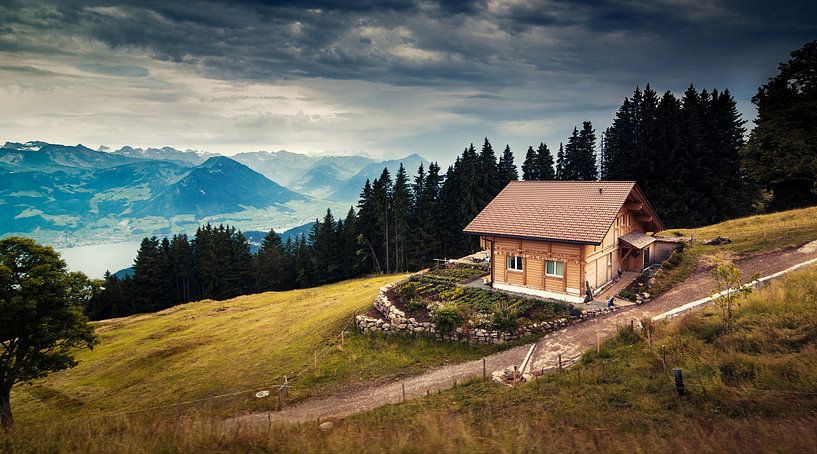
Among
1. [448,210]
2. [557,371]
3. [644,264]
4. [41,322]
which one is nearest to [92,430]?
[41,322]

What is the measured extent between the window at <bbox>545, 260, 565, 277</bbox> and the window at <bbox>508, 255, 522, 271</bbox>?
2.01 metres

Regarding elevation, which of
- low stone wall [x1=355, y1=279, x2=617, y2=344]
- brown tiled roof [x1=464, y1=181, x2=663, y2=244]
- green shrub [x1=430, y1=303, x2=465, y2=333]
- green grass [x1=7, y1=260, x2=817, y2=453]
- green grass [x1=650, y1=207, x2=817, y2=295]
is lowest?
low stone wall [x1=355, y1=279, x2=617, y2=344]

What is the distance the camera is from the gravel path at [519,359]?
17.5 m

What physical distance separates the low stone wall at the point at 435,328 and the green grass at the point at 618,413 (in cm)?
655

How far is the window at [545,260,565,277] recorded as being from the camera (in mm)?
26438

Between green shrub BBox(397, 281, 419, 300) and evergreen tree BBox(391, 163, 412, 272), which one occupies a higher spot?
evergreen tree BBox(391, 163, 412, 272)

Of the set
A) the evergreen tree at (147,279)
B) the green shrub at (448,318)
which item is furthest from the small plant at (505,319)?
the evergreen tree at (147,279)

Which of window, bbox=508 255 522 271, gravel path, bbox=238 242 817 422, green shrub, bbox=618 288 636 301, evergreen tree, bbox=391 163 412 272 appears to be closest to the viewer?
gravel path, bbox=238 242 817 422

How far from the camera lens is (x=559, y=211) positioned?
92.6 ft

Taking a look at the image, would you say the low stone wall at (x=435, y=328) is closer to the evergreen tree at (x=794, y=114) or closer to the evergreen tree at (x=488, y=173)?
the evergreen tree at (x=794, y=114)

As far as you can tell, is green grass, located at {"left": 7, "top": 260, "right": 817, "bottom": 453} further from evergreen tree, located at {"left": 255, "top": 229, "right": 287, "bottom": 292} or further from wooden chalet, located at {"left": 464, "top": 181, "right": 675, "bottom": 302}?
evergreen tree, located at {"left": 255, "top": 229, "right": 287, "bottom": 292}

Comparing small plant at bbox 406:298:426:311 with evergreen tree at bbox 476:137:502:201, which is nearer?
small plant at bbox 406:298:426:311

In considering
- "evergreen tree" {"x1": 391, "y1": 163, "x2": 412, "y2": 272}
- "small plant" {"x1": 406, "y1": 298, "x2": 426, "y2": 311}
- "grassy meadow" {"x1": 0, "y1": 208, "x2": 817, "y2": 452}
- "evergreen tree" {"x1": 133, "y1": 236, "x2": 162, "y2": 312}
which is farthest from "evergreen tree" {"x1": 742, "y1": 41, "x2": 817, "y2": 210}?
"evergreen tree" {"x1": 133, "y1": 236, "x2": 162, "y2": 312}

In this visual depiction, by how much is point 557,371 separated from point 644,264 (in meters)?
23.0
